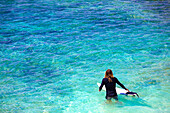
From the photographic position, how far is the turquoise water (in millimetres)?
11295

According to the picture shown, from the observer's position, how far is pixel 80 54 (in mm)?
16828

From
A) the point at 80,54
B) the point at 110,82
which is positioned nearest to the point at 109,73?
the point at 110,82

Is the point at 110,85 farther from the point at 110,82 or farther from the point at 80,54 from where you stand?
the point at 80,54

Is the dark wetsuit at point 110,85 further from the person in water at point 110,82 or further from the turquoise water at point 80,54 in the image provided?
the turquoise water at point 80,54

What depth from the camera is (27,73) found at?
1438cm

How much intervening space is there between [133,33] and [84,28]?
498 centimetres

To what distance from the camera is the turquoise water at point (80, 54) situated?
445 inches

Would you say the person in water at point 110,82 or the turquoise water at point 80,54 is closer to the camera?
the person in water at point 110,82

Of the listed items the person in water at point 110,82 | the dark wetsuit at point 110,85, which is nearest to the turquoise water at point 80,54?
the dark wetsuit at point 110,85

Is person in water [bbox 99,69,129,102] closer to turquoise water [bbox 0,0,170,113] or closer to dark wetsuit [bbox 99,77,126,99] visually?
dark wetsuit [bbox 99,77,126,99]

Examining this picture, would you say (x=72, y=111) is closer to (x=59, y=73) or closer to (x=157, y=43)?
(x=59, y=73)

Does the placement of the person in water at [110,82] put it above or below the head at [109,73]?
below

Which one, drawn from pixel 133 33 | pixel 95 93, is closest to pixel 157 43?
pixel 133 33

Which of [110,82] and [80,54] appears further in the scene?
[80,54]
